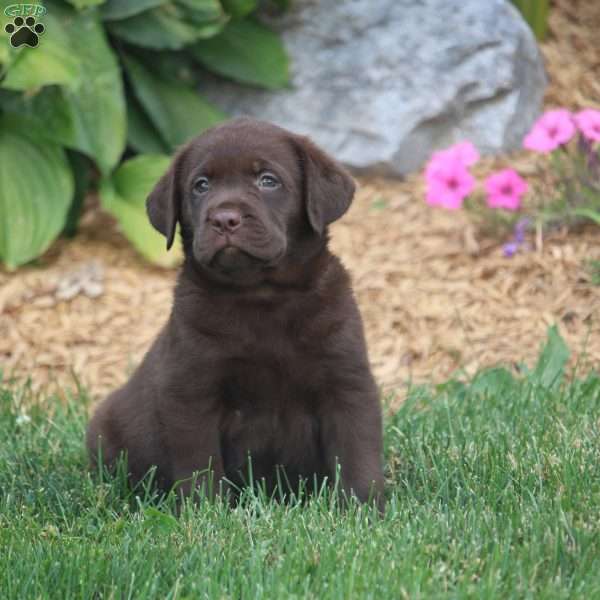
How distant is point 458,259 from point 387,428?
6.21 feet

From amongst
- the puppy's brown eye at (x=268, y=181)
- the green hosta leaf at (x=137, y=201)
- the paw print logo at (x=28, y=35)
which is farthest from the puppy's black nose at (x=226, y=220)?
the green hosta leaf at (x=137, y=201)

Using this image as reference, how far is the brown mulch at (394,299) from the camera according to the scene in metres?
5.54

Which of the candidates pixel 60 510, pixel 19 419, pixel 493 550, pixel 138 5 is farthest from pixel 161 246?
Result: pixel 493 550

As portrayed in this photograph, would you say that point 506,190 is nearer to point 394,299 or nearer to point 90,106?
point 394,299

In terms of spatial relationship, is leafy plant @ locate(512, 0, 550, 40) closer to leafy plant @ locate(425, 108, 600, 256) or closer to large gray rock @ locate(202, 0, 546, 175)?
large gray rock @ locate(202, 0, 546, 175)

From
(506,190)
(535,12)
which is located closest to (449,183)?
(506,190)

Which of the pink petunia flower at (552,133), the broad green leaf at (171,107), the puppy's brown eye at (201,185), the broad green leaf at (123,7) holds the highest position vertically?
the broad green leaf at (123,7)

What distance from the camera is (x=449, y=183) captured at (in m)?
6.01

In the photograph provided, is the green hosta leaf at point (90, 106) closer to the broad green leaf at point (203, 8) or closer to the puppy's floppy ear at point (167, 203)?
the broad green leaf at point (203, 8)

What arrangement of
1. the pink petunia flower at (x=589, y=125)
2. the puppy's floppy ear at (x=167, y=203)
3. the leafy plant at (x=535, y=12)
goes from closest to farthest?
the puppy's floppy ear at (x=167, y=203) → the pink petunia flower at (x=589, y=125) → the leafy plant at (x=535, y=12)

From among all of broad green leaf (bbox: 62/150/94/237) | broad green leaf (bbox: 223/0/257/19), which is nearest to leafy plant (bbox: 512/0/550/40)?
broad green leaf (bbox: 223/0/257/19)

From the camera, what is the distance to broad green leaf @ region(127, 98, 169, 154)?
6594 millimetres

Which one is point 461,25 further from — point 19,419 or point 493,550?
point 493,550

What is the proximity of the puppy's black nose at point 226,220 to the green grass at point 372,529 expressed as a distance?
0.74 meters
